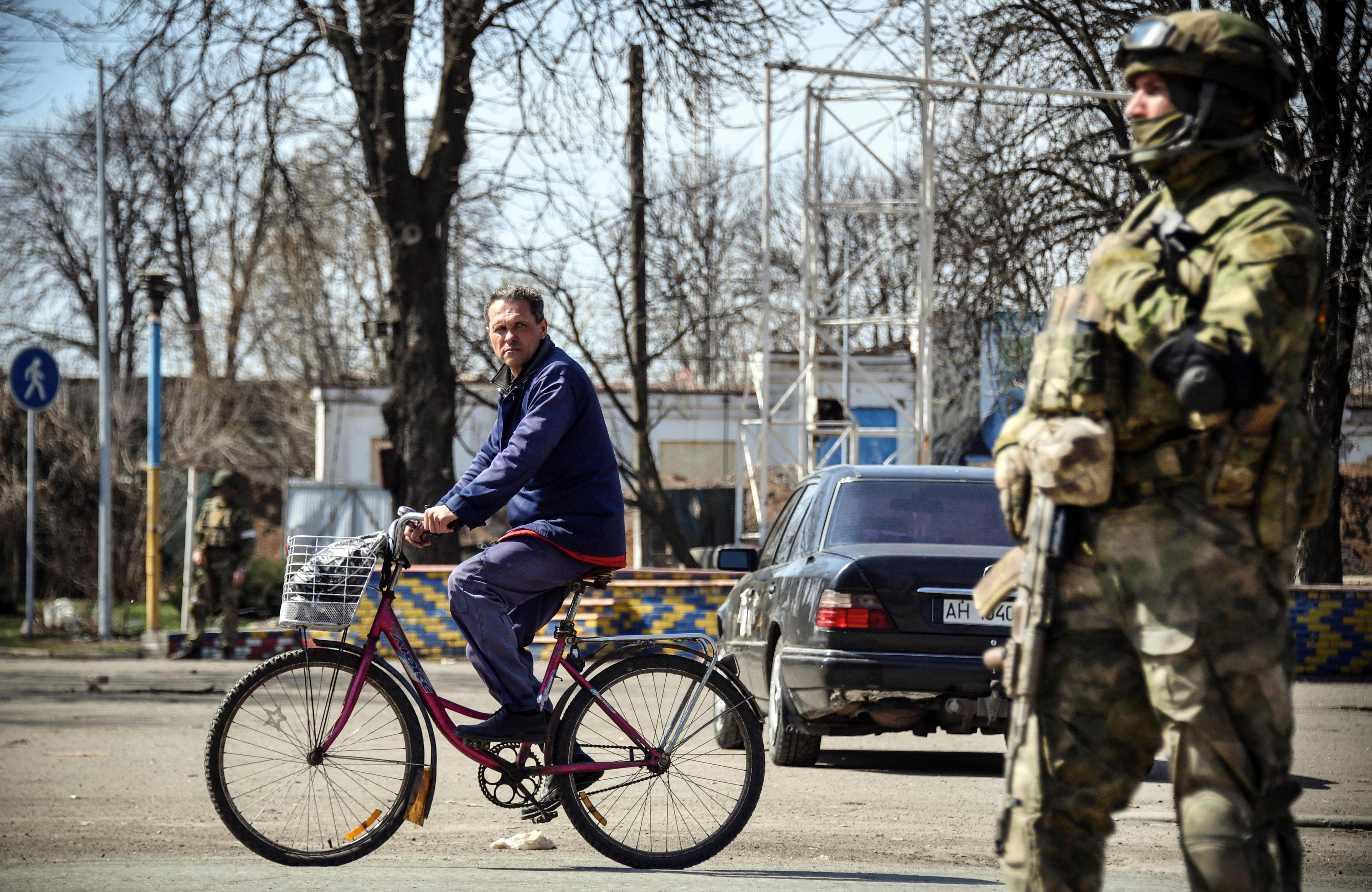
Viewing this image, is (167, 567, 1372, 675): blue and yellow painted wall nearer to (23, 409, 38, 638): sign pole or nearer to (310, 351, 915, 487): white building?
(23, 409, 38, 638): sign pole

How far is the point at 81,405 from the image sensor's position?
82.8 ft

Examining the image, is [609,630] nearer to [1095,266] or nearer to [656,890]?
[656,890]

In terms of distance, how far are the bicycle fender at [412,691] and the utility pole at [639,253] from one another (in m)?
11.1

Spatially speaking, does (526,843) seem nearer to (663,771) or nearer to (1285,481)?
(663,771)

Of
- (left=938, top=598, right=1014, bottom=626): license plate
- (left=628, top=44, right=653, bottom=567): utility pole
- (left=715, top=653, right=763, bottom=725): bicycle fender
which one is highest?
(left=628, top=44, right=653, bottom=567): utility pole

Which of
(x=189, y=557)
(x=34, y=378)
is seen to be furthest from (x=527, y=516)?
(x=189, y=557)

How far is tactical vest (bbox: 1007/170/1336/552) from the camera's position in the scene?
9.87ft

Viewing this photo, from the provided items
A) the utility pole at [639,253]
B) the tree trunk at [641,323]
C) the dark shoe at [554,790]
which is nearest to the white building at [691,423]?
the tree trunk at [641,323]

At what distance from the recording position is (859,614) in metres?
7.25

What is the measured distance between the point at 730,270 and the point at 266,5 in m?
25.1

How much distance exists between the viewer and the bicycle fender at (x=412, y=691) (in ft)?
16.9

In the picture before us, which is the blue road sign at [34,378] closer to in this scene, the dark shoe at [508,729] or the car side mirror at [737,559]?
the car side mirror at [737,559]

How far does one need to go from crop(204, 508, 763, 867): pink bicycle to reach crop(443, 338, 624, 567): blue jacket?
0.18 meters

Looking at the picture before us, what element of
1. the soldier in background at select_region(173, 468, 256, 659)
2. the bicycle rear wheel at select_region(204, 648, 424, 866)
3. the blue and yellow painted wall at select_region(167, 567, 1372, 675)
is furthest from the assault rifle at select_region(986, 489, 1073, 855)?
the soldier in background at select_region(173, 468, 256, 659)
